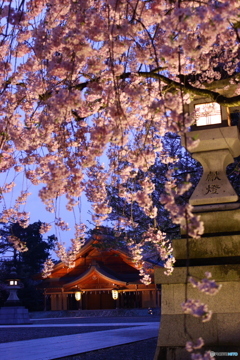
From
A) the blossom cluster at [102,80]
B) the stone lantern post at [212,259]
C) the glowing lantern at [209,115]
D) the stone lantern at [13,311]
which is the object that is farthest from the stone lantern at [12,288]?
the glowing lantern at [209,115]

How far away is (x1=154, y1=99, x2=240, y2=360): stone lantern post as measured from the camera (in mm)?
4688

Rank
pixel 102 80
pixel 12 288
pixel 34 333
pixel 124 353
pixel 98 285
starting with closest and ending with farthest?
pixel 102 80 < pixel 124 353 < pixel 34 333 < pixel 12 288 < pixel 98 285

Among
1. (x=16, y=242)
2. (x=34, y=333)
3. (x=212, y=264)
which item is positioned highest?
(x=16, y=242)

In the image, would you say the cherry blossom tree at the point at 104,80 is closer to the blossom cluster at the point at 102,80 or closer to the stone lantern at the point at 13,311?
the blossom cluster at the point at 102,80

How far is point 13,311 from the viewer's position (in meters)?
24.1

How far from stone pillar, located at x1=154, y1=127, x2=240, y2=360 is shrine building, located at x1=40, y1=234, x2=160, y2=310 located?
20.3m

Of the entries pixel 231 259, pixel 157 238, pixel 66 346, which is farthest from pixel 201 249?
pixel 66 346

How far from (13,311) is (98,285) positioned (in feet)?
18.3

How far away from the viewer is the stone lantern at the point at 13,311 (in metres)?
23.8

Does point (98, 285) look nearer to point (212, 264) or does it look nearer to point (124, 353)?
point (124, 353)

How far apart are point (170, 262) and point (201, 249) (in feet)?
1.27

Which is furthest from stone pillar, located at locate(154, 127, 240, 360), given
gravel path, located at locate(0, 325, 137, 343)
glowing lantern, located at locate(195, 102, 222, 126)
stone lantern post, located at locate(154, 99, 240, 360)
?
gravel path, located at locate(0, 325, 137, 343)

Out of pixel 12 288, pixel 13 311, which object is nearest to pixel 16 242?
pixel 13 311

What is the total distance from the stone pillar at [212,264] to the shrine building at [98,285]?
66.7ft
